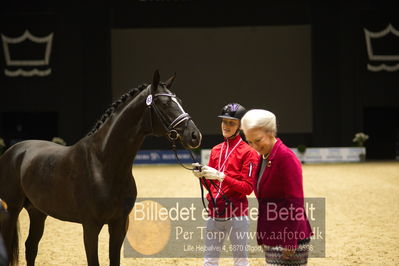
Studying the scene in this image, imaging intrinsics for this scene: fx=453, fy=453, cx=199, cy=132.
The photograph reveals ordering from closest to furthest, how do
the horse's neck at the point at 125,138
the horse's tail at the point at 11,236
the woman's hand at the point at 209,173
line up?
the woman's hand at the point at 209,173
the horse's neck at the point at 125,138
the horse's tail at the point at 11,236

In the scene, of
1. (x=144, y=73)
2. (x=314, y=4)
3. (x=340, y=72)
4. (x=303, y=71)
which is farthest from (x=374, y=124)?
(x=144, y=73)

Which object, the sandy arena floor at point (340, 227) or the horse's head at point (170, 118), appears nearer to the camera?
the horse's head at point (170, 118)

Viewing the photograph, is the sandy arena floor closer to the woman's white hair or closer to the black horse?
the black horse

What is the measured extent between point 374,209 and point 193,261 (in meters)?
4.57

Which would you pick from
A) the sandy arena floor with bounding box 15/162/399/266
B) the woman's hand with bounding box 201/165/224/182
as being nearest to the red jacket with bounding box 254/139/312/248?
the woman's hand with bounding box 201/165/224/182

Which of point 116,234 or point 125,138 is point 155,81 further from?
point 116,234

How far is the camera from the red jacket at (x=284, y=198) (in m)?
2.19

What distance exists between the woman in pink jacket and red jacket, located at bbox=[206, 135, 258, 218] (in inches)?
25.3

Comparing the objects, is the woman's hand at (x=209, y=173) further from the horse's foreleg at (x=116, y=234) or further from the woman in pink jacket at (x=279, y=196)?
the horse's foreleg at (x=116, y=234)

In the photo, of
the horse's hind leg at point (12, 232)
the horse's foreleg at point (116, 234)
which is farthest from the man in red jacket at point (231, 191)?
the horse's hind leg at point (12, 232)

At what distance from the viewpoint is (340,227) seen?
21.9 feet

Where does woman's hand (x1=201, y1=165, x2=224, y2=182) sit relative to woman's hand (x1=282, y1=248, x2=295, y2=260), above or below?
above

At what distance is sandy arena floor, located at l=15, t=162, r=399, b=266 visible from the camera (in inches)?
192

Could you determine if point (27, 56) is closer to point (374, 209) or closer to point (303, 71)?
point (303, 71)
